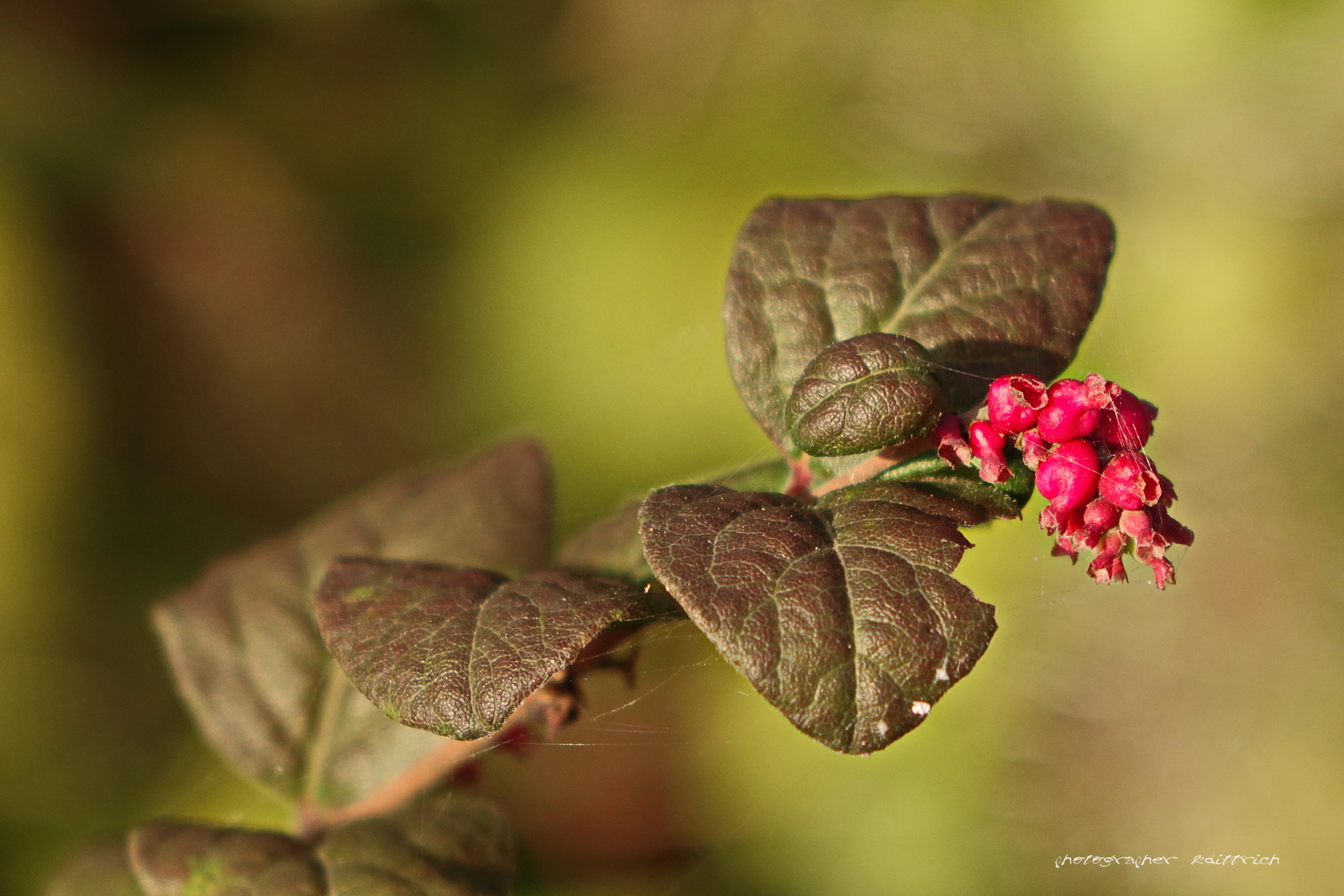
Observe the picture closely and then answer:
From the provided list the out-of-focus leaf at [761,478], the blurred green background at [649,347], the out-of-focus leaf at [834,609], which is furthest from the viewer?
the blurred green background at [649,347]

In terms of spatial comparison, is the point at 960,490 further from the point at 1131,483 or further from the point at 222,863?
the point at 222,863

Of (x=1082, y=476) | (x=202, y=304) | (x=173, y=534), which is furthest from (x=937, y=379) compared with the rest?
(x=202, y=304)

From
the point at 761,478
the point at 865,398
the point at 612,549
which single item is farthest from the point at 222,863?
the point at 865,398

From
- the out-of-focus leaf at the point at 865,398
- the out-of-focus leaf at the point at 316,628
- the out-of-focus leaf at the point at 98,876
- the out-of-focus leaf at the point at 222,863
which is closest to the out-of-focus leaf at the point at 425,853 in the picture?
the out-of-focus leaf at the point at 222,863

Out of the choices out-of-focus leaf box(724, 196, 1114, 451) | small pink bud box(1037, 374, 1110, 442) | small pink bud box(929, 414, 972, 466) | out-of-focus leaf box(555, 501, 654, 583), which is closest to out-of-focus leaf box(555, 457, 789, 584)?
out-of-focus leaf box(555, 501, 654, 583)

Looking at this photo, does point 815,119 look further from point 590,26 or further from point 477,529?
point 477,529

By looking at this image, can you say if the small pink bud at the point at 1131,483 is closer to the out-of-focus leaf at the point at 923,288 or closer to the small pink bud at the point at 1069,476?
the small pink bud at the point at 1069,476
